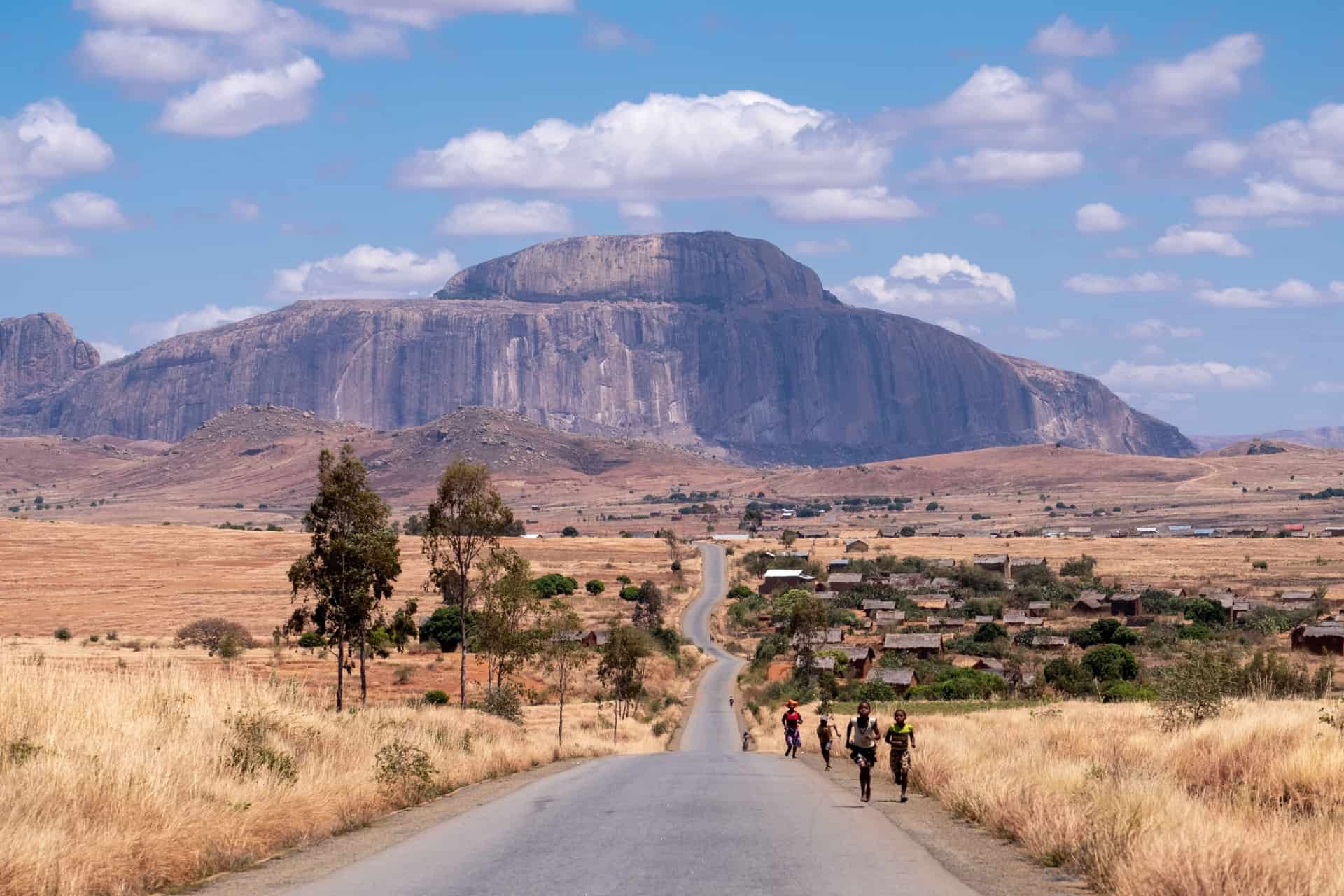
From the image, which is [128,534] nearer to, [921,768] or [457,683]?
[457,683]

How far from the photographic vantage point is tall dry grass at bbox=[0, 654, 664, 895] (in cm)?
1220

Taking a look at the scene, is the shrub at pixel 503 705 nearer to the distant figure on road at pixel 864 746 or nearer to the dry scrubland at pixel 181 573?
the distant figure on road at pixel 864 746

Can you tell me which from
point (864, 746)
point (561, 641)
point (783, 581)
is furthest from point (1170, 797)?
point (783, 581)

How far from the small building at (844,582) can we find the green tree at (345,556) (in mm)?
84542

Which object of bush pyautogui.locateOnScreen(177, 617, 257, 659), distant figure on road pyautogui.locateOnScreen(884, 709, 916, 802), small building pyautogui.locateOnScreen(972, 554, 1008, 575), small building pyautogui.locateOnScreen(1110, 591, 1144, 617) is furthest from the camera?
small building pyautogui.locateOnScreen(972, 554, 1008, 575)

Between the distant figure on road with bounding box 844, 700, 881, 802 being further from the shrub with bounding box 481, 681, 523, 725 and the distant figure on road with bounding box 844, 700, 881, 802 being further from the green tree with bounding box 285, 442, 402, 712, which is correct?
the shrub with bounding box 481, 681, 523, 725

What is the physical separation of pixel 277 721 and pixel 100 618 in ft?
239

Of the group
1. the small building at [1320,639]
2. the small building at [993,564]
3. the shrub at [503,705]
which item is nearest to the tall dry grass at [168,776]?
the shrub at [503,705]

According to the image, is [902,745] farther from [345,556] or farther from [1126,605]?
[1126,605]

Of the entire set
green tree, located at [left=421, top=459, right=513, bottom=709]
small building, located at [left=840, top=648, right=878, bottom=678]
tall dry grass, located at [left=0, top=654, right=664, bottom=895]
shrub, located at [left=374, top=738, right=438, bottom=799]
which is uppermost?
green tree, located at [left=421, top=459, right=513, bottom=709]

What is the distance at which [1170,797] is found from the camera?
599 inches

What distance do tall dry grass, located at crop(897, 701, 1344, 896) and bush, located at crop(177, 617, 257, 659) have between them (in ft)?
141

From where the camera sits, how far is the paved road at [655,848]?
11.9 m

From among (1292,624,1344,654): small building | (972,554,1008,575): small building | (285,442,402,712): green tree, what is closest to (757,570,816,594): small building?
(972,554,1008,575): small building
